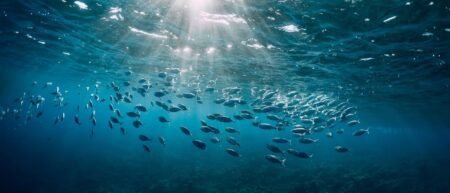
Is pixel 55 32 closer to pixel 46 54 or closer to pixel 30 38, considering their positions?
pixel 30 38

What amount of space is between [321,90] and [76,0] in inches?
867

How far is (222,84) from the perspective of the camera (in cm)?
3038

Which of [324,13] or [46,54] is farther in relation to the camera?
[46,54]

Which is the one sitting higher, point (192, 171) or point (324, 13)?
point (324, 13)

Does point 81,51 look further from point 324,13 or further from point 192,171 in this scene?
point 324,13

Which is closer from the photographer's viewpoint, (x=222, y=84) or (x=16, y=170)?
(x=16, y=170)

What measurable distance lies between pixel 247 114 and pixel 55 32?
15751 millimetres

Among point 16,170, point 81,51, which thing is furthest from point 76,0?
point 16,170

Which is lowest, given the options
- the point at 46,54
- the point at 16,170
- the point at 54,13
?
the point at 16,170

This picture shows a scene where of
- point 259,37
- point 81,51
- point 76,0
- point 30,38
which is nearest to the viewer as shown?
point 76,0

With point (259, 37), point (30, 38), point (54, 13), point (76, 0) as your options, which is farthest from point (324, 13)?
point (30, 38)

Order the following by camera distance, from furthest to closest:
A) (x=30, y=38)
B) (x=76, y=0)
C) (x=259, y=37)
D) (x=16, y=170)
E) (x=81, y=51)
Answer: (x=16, y=170) → (x=81, y=51) → (x=30, y=38) → (x=259, y=37) → (x=76, y=0)

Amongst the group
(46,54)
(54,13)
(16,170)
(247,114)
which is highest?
(54,13)

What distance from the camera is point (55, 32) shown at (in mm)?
18984
